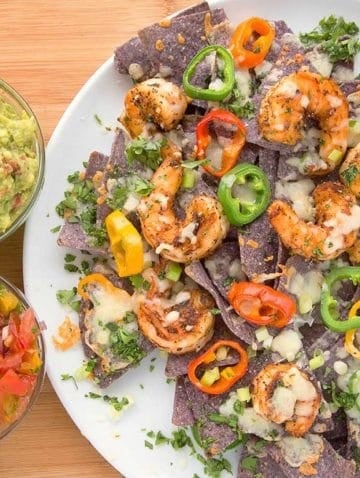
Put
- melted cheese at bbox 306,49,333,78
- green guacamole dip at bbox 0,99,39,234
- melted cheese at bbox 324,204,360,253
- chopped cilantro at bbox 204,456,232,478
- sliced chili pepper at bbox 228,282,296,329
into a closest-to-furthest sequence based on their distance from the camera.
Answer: green guacamole dip at bbox 0,99,39,234 < melted cheese at bbox 324,204,360,253 < sliced chili pepper at bbox 228,282,296,329 < melted cheese at bbox 306,49,333,78 < chopped cilantro at bbox 204,456,232,478

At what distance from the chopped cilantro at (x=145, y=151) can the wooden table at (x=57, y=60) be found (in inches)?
16.9

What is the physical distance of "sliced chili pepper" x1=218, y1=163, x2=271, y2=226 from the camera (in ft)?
10.9

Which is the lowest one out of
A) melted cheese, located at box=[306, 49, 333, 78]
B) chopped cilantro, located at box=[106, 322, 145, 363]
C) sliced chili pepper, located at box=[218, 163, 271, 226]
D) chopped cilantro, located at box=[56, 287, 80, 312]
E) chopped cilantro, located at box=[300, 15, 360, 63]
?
chopped cilantro, located at box=[106, 322, 145, 363]

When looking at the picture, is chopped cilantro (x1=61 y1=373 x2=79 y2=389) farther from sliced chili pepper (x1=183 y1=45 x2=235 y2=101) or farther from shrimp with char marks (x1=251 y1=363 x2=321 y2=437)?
sliced chili pepper (x1=183 y1=45 x2=235 y2=101)

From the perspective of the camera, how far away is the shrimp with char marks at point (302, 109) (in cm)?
322

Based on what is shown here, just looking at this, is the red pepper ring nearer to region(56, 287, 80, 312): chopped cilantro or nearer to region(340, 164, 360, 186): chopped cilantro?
region(56, 287, 80, 312): chopped cilantro

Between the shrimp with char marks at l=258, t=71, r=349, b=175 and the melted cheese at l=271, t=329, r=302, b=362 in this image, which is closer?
the shrimp with char marks at l=258, t=71, r=349, b=175

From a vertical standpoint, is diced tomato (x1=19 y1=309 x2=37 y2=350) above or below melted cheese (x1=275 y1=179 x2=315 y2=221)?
below

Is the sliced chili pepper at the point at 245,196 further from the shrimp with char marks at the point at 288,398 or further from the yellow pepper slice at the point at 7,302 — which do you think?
the yellow pepper slice at the point at 7,302

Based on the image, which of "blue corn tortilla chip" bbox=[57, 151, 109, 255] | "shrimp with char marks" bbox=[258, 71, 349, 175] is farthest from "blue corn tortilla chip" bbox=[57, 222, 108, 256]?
"shrimp with char marks" bbox=[258, 71, 349, 175]

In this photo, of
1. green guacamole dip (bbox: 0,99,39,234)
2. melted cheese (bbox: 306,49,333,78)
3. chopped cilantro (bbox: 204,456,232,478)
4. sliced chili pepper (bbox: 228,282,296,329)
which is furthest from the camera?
chopped cilantro (bbox: 204,456,232,478)

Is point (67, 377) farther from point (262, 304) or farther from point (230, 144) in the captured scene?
point (230, 144)

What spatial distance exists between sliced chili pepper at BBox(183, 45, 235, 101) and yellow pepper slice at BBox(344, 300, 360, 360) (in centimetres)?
93

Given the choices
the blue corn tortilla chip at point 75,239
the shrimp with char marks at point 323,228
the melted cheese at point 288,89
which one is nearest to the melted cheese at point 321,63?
the melted cheese at point 288,89
